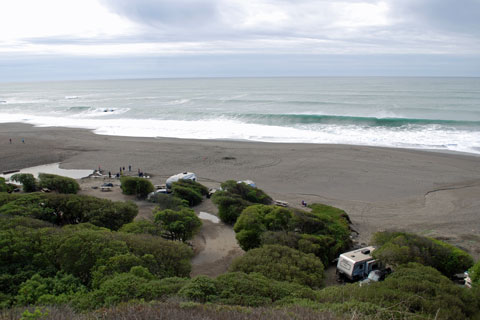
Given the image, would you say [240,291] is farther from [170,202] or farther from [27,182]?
[27,182]

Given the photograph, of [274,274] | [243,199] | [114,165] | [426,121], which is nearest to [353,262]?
[274,274]

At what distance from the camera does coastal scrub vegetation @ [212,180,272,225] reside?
18672 millimetres

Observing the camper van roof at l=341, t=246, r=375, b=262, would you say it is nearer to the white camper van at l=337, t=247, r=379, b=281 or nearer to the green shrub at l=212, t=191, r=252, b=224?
the white camper van at l=337, t=247, r=379, b=281

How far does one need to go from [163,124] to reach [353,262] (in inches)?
1877

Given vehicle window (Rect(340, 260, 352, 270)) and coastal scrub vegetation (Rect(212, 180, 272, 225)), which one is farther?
coastal scrub vegetation (Rect(212, 180, 272, 225))

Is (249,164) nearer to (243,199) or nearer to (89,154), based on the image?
(243,199)

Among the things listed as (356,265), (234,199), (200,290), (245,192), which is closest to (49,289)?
(200,290)

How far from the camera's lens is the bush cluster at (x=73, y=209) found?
→ 1551 centimetres

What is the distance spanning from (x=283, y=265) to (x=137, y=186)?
1447 centimetres

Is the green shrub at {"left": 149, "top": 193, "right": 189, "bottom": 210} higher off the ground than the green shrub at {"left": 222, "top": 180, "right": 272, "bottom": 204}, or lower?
lower

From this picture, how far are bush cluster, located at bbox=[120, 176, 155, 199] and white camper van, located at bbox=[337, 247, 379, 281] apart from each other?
14.5m

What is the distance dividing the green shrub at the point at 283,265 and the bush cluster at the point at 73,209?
24.2 ft

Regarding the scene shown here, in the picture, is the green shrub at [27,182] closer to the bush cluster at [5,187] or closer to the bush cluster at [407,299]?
the bush cluster at [5,187]

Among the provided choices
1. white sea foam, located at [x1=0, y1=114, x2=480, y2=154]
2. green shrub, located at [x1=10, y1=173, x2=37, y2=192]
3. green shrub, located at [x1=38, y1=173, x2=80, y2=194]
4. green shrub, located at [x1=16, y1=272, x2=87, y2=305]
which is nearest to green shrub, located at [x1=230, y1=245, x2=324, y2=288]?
green shrub, located at [x1=16, y1=272, x2=87, y2=305]
